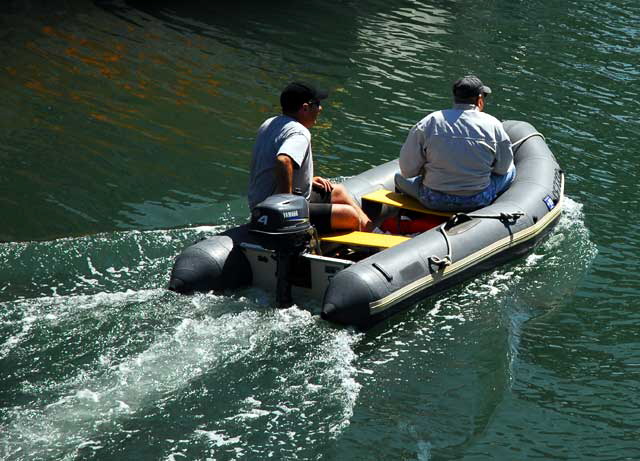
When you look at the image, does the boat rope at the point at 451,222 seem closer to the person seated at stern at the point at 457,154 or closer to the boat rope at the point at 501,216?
the boat rope at the point at 501,216

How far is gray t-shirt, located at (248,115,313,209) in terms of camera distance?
6.10 m

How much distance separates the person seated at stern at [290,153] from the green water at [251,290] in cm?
78

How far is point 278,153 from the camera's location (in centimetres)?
607

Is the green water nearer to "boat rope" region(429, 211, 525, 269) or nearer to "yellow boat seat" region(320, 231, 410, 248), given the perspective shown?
"boat rope" region(429, 211, 525, 269)

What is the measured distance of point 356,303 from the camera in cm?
575

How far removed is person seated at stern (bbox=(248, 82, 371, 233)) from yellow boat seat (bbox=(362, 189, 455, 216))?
83 cm

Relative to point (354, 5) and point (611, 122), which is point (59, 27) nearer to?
point (354, 5)

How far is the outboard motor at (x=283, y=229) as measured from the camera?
586 cm

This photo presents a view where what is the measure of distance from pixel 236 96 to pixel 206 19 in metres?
4.06

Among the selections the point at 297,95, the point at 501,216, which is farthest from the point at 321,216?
the point at 501,216

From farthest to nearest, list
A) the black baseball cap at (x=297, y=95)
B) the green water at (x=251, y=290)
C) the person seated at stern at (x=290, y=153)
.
Result: the black baseball cap at (x=297, y=95) < the person seated at stern at (x=290, y=153) < the green water at (x=251, y=290)

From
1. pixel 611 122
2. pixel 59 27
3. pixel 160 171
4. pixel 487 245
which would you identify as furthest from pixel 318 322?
pixel 59 27

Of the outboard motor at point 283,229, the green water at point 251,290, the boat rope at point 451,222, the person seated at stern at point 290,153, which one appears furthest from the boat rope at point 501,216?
the outboard motor at point 283,229

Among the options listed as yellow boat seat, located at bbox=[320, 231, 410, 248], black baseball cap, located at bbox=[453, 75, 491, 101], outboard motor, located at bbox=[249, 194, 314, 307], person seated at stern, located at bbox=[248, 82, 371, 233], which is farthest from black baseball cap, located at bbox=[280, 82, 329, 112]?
black baseball cap, located at bbox=[453, 75, 491, 101]
